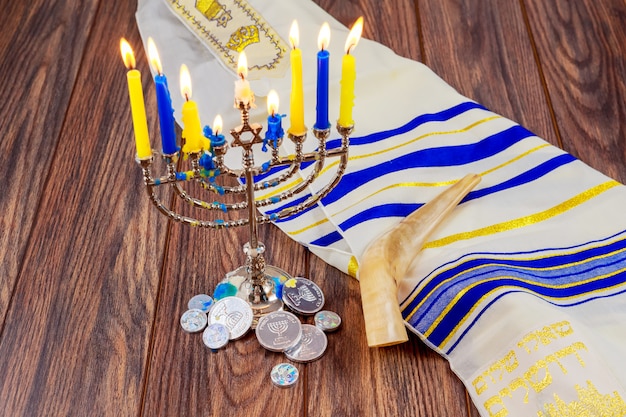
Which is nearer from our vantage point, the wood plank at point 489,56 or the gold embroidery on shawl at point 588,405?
the gold embroidery on shawl at point 588,405

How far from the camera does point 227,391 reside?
0.75 meters

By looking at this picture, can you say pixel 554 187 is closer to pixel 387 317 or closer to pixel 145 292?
pixel 387 317

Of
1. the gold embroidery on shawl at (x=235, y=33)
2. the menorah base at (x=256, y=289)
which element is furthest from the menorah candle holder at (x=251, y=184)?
the gold embroidery on shawl at (x=235, y=33)

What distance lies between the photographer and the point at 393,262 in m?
0.81

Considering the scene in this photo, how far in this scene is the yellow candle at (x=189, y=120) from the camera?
25.7 inches

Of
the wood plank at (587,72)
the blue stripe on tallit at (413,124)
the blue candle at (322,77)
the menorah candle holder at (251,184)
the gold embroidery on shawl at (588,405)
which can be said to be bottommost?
the gold embroidery on shawl at (588,405)

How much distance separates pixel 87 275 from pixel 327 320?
0.29m

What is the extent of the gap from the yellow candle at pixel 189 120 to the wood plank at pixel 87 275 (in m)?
0.23

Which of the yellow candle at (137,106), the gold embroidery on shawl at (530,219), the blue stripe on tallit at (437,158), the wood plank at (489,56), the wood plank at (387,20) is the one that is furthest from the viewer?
the wood plank at (387,20)

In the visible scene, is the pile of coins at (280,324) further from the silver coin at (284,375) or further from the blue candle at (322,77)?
the blue candle at (322,77)

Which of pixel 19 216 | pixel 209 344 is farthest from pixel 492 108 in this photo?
pixel 19 216

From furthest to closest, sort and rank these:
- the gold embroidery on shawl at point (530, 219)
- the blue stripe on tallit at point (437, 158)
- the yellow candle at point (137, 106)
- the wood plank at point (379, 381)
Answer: the blue stripe on tallit at point (437, 158) < the gold embroidery on shawl at point (530, 219) < the wood plank at point (379, 381) < the yellow candle at point (137, 106)

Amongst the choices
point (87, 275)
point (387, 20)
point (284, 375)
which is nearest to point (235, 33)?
point (387, 20)

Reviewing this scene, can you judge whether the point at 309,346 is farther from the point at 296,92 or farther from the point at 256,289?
the point at 296,92
